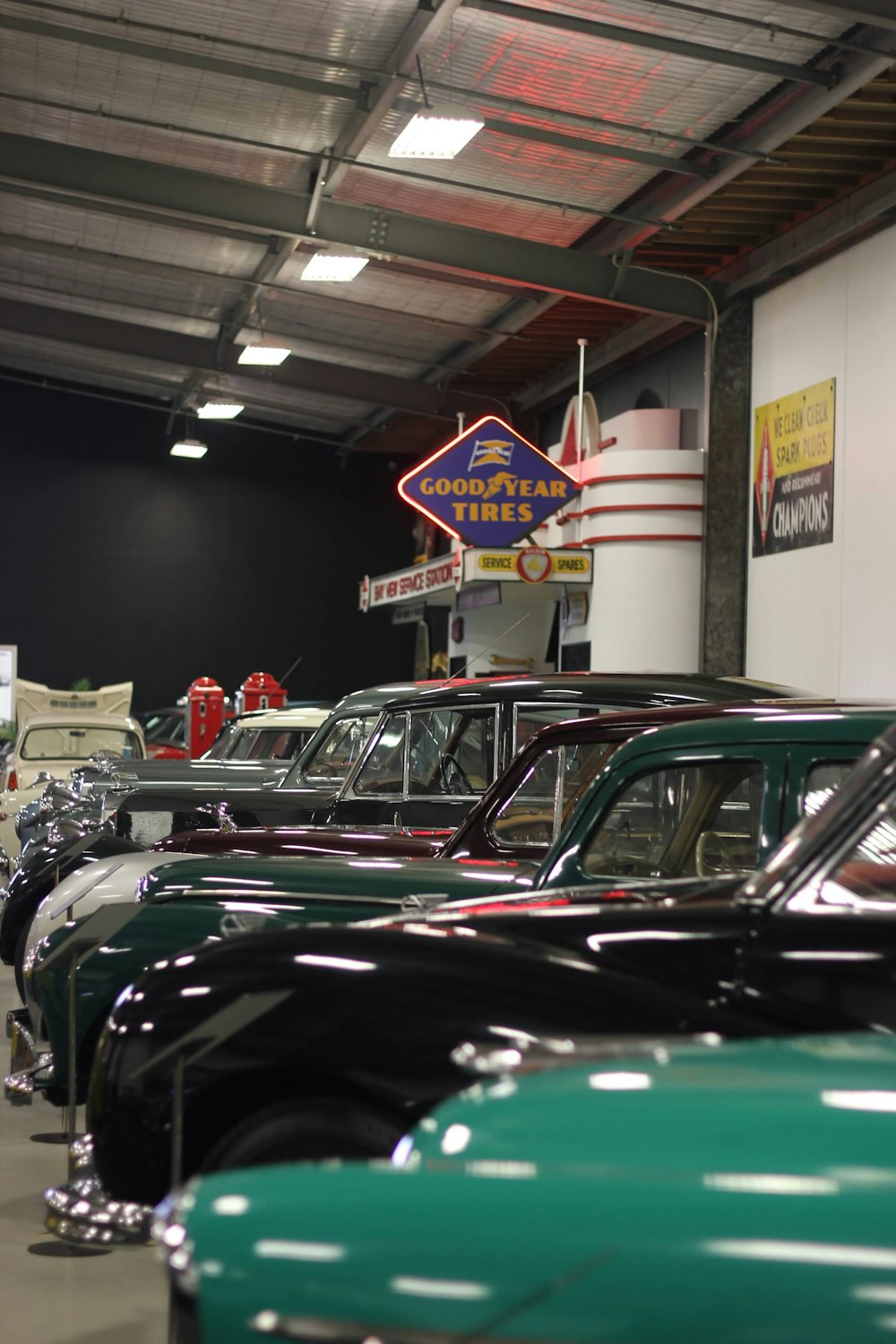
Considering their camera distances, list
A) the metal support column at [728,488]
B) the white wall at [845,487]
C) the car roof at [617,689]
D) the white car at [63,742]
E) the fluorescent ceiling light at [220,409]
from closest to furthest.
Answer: the car roof at [617,689]
the white wall at [845,487]
the white car at [63,742]
the metal support column at [728,488]
the fluorescent ceiling light at [220,409]

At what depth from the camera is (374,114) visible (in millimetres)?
12555

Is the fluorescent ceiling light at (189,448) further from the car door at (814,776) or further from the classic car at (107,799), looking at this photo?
the car door at (814,776)

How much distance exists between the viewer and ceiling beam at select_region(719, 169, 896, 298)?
1270 centimetres

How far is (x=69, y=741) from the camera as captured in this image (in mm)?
14016

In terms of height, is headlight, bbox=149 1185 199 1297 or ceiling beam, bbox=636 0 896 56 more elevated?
ceiling beam, bbox=636 0 896 56

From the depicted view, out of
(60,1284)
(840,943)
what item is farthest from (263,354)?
(840,943)

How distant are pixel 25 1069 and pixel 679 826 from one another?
2314 millimetres

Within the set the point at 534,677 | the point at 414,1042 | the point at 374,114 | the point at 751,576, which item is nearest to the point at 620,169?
the point at 374,114

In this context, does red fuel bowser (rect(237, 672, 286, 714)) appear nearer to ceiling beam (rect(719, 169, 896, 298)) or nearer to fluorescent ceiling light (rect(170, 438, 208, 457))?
ceiling beam (rect(719, 169, 896, 298))

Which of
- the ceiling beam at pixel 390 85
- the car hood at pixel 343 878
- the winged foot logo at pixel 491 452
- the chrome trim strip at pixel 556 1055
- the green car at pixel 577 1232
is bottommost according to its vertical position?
the car hood at pixel 343 878

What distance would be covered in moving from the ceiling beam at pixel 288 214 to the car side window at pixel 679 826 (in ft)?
37.2

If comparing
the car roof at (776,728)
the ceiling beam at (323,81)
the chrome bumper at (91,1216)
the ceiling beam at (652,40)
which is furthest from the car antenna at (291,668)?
the chrome bumper at (91,1216)

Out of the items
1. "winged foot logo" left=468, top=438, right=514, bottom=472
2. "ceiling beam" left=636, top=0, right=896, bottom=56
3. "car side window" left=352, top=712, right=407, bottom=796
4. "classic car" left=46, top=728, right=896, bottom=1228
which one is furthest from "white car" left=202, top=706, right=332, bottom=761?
"classic car" left=46, top=728, right=896, bottom=1228

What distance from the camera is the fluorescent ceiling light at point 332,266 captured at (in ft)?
48.1
